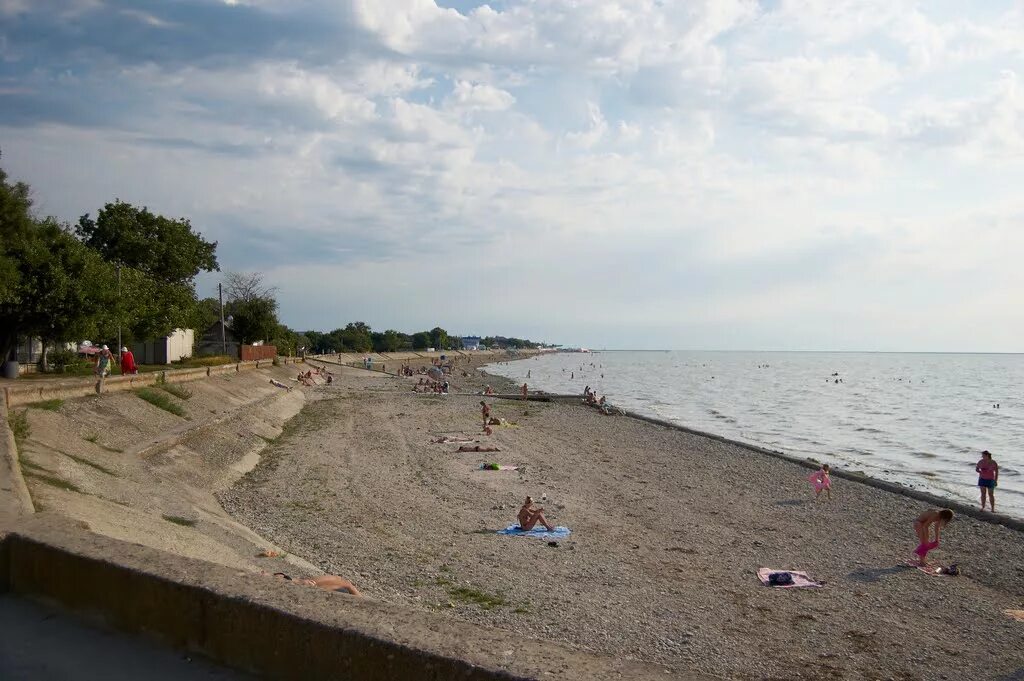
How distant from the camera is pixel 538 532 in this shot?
621 inches

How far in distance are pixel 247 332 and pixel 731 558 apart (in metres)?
57.1

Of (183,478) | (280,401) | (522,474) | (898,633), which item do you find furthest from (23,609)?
(280,401)

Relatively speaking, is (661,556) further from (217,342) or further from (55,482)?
(217,342)

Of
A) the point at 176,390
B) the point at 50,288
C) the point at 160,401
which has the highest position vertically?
the point at 50,288

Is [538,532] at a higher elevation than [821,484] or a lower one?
lower

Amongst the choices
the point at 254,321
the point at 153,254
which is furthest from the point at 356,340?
the point at 153,254

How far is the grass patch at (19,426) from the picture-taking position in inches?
554

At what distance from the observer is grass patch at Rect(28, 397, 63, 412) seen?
16.9 meters

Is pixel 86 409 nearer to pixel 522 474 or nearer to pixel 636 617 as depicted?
pixel 522 474

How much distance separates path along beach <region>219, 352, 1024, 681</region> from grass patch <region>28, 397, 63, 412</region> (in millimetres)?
4285

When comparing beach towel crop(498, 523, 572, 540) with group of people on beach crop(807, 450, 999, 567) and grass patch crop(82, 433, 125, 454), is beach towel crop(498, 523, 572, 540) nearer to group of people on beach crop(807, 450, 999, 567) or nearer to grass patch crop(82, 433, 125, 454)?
group of people on beach crop(807, 450, 999, 567)

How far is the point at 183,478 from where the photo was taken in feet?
57.6

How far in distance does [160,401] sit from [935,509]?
22.7m

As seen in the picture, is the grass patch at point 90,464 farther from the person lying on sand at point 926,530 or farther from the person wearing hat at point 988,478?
the person wearing hat at point 988,478
